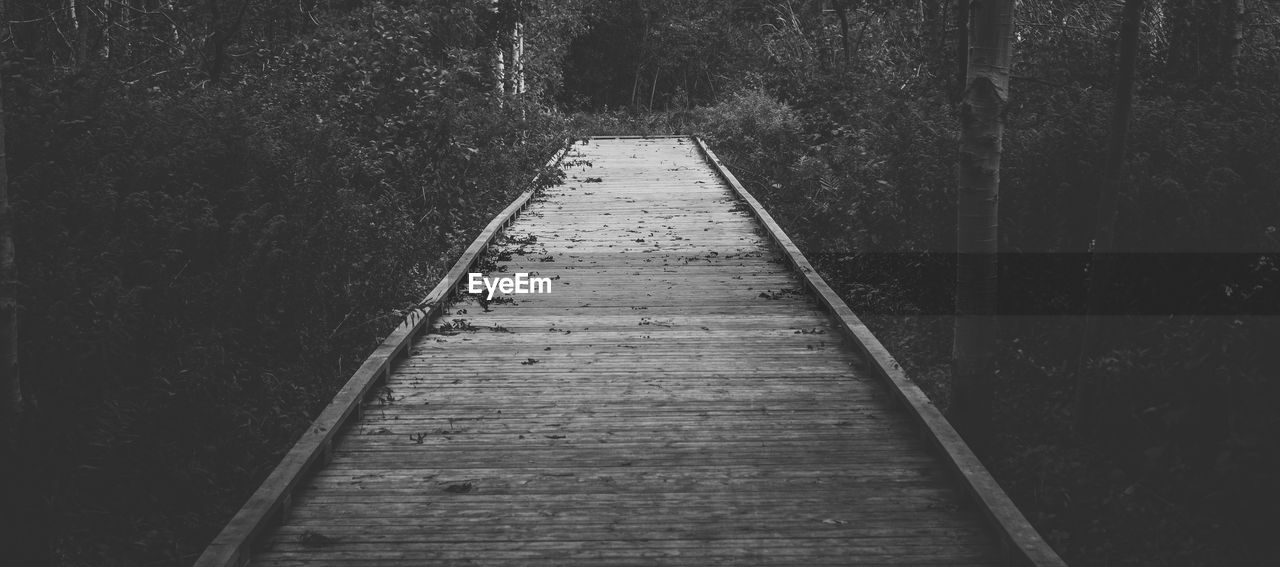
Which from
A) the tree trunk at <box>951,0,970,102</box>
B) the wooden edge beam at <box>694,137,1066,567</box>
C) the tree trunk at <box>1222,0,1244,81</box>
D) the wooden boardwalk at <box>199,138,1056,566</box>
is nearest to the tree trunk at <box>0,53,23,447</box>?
the wooden boardwalk at <box>199,138,1056,566</box>

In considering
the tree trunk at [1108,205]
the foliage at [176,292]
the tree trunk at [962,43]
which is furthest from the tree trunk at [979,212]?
the foliage at [176,292]

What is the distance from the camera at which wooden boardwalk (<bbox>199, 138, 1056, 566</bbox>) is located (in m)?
4.54

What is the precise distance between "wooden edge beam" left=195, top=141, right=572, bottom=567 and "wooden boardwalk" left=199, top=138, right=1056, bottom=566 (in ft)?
0.26

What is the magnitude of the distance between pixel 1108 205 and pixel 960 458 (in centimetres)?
178

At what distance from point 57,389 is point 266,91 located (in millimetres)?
7751

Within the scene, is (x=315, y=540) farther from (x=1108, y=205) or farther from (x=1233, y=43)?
(x=1233, y=43)

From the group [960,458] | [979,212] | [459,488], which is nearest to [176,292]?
[459,488]

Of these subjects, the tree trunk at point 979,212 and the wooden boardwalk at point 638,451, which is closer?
the wooden boardwalk at point 638,451

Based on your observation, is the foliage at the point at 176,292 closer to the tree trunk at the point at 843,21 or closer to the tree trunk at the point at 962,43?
the tree trunk at the point at 962,43

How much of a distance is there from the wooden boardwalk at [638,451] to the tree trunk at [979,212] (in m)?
0.39

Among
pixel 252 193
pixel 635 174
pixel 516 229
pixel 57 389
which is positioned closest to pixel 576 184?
pixel 635 174

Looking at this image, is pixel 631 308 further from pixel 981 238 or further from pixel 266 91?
pixel 266 91

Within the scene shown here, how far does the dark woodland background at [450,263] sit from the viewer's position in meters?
5.25

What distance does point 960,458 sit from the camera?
5180 mm
